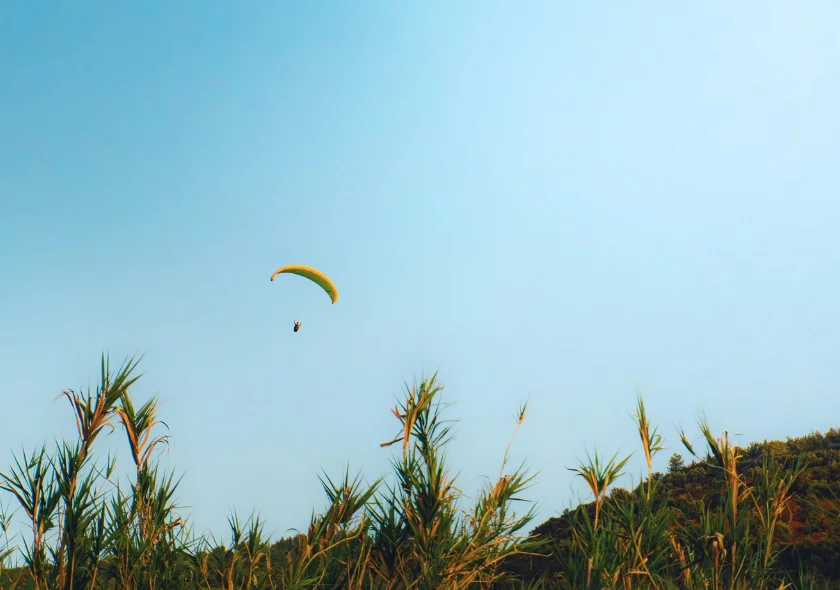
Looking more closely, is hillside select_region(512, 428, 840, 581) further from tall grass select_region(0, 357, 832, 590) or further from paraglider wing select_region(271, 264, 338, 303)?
paraglider wing select_region(271, 264, 338, 303)

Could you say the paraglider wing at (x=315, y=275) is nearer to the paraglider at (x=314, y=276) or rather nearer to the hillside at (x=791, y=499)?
the paraglider at (x=314, y=276)

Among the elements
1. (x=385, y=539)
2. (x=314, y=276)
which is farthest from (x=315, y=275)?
(x=385, y=539)

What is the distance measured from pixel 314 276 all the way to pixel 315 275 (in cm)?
11

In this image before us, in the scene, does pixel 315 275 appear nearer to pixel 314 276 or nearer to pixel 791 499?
pixel 314 276

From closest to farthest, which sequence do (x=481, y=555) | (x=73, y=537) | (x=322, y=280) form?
(x=73, y=537) → (x=481, y=555) → (x=322, y=280)

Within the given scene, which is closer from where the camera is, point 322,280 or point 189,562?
point 189,562

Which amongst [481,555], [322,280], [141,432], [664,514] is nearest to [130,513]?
[141,432]

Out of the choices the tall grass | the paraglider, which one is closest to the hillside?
the tall grass

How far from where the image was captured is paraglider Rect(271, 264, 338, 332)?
25.1m

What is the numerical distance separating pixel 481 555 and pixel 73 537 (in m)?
4.72

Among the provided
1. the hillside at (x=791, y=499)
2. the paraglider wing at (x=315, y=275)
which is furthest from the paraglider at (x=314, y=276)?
the hillside at (x=791, y=499)

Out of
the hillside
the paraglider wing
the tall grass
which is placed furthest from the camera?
the paraglider wing

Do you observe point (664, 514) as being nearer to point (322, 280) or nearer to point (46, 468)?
point (46, 468)

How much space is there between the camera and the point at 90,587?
25.8 feet
